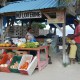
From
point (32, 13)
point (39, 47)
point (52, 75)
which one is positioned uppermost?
point (32, 13)

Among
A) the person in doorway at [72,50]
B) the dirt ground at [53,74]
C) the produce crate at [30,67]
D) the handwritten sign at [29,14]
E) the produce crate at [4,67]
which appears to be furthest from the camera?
the handwritten sign at [29,14]

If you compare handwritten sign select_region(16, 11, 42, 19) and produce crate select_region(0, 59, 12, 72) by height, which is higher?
handwritten sign select_region(16, 11, 42, 19)

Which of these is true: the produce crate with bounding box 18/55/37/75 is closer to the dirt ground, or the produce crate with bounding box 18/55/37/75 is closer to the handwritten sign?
the dirt ground

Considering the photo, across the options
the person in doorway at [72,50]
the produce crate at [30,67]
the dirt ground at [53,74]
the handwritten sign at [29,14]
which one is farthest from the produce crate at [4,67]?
the person in doorway at [72,50]

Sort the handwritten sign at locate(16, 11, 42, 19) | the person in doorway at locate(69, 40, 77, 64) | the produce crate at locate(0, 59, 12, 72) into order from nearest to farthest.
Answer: the produce crate at locate(0, 59, 12, 72)
the person in doorway at locate(69, 40, 77, 64)
the handwritten sign at locate(16, 11, 42, 19)

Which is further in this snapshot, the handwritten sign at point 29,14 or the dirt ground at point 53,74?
the handwritten sign at point 29,14

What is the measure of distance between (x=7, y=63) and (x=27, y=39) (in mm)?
1485

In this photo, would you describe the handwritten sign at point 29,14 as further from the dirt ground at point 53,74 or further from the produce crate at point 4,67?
the produce crate at point 4,67

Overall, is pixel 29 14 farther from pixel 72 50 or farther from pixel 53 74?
pixel 53 74

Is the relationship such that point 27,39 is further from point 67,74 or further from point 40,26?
point 40,26

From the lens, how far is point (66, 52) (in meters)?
11.7

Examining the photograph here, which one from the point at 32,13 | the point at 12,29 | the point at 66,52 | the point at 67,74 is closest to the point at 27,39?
the point at 32,13

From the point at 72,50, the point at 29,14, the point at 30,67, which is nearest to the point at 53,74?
the point at 30,67

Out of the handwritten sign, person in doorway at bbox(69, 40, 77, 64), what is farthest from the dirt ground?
the handwritten sign
